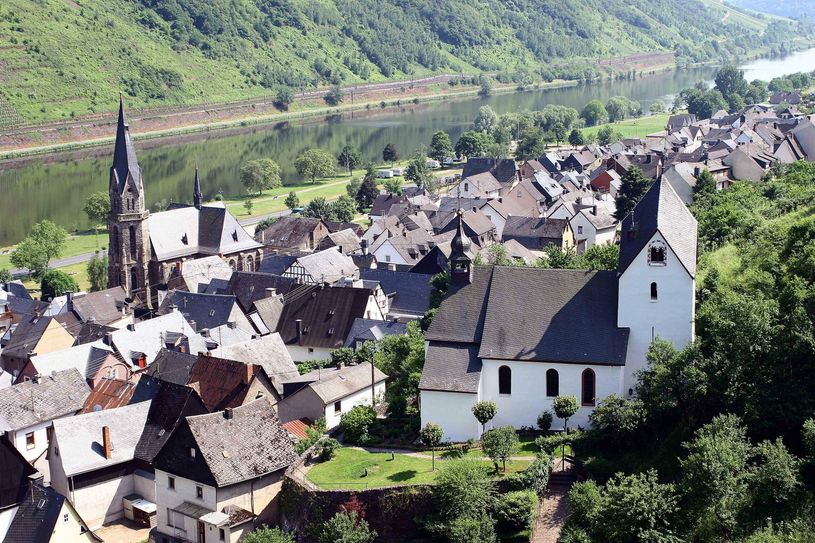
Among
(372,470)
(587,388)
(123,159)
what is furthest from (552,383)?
(123,159)

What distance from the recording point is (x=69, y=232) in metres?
112

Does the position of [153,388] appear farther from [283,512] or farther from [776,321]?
[776,321]

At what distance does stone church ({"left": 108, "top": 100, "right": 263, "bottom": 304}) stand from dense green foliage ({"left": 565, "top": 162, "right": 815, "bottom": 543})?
46.3 metres

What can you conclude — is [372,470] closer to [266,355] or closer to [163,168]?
[266,355]

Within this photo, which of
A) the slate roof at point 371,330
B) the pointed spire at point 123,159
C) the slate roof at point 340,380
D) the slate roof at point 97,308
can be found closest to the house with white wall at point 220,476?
the slate roof at point 340,380

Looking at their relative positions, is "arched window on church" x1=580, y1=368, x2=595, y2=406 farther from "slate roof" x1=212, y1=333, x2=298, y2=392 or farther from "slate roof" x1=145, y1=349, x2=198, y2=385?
"slate roof" x1=145, y1=349, x2=198, y2=385

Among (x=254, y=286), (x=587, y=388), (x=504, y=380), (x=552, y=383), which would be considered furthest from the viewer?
(x=254, y=286)

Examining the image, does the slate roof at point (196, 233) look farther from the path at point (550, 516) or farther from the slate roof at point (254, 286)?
the path at point (550, 516)

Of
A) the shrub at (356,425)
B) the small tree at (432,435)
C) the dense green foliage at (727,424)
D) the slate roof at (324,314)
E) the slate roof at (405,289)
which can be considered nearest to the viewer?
the dense green foliage at (727,424)

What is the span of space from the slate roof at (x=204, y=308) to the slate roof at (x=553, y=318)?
23865mm

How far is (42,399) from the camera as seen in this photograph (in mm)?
50219

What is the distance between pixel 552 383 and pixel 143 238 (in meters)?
45.6

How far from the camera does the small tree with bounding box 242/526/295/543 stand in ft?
116

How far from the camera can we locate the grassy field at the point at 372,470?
1486 inches
